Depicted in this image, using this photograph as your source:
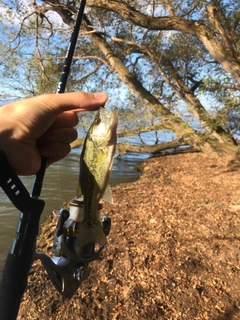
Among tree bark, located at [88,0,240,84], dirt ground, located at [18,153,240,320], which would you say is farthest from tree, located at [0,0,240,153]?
dirt ground, located at [18,153,240,320]

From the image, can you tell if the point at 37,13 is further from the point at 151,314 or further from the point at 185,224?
the point at 151,314

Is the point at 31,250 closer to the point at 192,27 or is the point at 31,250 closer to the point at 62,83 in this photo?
the point at 62,83

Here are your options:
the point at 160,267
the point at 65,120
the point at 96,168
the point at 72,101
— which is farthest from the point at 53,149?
the point at 160,267

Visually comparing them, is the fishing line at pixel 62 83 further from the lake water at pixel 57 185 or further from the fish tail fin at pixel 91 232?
the lake water at pixel 57 185

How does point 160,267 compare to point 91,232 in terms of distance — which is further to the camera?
point 160,267

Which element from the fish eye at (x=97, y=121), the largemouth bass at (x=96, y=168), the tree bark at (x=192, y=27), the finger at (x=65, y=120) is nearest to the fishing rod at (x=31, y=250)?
the largemouth bass at (x=96, y=168)

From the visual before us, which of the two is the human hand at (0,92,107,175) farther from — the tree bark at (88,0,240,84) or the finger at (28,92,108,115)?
the tree bark at (88,0,240,84)
